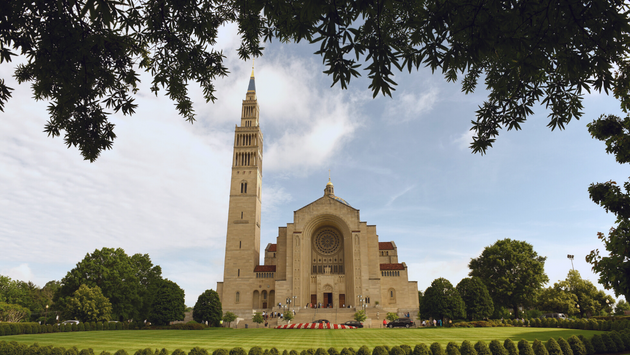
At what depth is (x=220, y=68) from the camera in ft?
23.9

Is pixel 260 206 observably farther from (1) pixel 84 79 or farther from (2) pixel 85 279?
(1) pixel 84 79

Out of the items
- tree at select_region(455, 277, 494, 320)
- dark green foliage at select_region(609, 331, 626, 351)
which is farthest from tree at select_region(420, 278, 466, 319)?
dark green foliage at select_region(609, 331, 626, 351)

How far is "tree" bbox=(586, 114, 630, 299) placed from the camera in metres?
9.80

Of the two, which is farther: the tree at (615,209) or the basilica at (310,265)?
the basilica at (310,265)

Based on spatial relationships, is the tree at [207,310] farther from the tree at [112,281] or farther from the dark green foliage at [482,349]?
the dark green foliage at [482,349]

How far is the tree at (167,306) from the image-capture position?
3412cm

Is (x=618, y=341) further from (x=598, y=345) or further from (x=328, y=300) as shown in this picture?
(x=328, y=300)

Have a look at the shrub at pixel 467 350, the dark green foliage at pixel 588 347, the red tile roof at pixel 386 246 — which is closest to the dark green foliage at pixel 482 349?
the shrub at pixel 467 350

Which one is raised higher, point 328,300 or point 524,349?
point 328,300

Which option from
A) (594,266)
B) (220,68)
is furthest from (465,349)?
(220,68)

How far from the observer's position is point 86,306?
1339 inches

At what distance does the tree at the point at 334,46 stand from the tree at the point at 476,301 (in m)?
34.8

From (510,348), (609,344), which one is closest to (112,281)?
(510,348)

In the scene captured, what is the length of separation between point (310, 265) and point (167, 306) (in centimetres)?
2286
